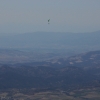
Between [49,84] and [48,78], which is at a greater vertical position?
[48,78]

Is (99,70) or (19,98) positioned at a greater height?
(99,70)

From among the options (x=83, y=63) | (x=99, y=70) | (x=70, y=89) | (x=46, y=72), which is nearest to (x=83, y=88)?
(x=70, y=89)

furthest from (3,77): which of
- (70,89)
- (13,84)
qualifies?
(70,89)

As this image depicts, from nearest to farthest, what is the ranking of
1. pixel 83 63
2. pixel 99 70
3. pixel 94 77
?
pixel 94 77, pixel 99 70, pixel 83 63

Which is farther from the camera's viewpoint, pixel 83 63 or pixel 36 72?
pixel 83 63

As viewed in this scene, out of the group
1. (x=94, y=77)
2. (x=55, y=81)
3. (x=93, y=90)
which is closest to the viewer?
(x=93, y=90)

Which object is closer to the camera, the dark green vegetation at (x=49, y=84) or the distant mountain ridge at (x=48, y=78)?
the dark green vegetation at (x=49, y=84)

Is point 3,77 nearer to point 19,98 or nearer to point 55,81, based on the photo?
point 55,81

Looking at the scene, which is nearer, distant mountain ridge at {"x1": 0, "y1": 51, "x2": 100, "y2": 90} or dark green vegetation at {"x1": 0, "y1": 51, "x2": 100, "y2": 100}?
dark green vegetation at {"x1": 0, "y1": 51, "x2": 100, "y2": 100}

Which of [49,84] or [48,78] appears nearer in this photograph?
[49,84]

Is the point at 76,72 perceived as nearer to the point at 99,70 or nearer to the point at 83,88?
the point at 99,70
